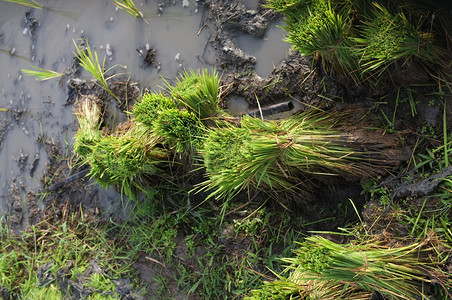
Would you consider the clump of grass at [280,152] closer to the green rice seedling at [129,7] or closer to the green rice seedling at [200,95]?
the green rice seedling at [200,95]

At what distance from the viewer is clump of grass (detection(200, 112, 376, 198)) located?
2008 millimetres

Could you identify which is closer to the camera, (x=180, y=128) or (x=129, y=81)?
(x=180, y=128)

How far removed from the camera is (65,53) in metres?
3.25

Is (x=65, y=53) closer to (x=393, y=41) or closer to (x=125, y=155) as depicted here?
(x=125, y=155)

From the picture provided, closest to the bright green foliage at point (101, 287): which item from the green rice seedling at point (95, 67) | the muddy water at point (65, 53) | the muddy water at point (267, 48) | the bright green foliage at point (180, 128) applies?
the muddy water at point (65, 53)

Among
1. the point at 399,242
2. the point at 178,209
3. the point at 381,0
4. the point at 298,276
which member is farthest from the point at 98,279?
the point at 381,0

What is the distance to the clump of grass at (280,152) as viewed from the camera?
2.01 m

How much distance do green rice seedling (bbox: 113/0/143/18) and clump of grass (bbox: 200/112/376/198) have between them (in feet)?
3.75

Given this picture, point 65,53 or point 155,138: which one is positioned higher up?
point 65,53

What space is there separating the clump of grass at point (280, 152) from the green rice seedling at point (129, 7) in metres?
1.14

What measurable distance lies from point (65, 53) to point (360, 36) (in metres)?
2.15

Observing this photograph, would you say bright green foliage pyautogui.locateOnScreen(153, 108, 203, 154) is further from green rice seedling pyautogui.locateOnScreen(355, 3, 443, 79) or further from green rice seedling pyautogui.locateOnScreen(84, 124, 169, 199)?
green rice seedling pyautogui.locateOnScreen(355, 3, 443, 79)

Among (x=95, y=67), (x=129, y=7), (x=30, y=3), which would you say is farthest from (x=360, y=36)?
(x=30, y=3)

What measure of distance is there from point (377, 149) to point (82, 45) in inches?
84.7
